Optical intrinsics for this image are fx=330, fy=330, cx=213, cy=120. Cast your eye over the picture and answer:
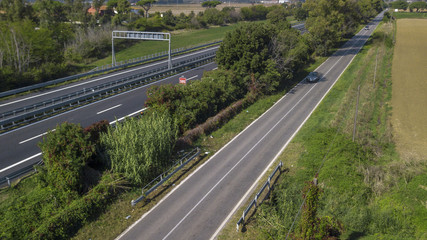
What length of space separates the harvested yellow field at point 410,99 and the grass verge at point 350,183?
142cm

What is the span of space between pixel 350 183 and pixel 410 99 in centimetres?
2926

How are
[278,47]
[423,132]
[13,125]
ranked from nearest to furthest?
[13,125] < [423,132] < [278,47]

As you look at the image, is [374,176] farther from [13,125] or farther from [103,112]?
[13,125]

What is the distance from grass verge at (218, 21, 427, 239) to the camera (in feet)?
62.7

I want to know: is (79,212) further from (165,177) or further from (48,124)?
(48,124)

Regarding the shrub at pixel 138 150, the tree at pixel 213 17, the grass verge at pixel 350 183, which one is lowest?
the grass verge at pixel 350 183

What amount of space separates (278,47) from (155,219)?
1361 inches

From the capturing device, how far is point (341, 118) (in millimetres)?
35750

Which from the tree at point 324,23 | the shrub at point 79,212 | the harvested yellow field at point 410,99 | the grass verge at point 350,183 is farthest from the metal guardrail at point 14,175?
the tree at point 324,23

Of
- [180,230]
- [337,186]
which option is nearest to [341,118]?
[337,186]

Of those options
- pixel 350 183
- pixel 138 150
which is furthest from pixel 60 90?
pixel 350 183

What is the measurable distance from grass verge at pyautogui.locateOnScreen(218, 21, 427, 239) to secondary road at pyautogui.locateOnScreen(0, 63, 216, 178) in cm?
1740

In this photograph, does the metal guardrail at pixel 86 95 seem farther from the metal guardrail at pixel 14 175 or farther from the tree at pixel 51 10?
the tree at pixel 51 10

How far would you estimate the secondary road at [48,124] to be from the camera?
2575 cm
